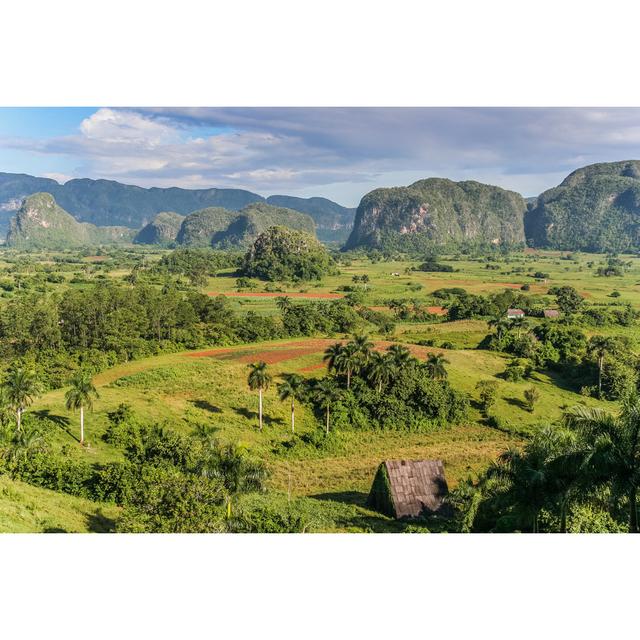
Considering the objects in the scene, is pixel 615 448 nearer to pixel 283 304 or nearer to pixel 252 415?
pixel 252 415

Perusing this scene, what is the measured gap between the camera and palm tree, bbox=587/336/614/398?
20208 millimetres

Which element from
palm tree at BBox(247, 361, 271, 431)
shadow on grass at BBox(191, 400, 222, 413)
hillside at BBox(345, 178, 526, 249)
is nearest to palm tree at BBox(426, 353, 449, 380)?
palm tree at BBox(247, 361, 271, 431)

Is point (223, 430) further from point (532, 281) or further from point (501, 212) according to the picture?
point (501, 212)

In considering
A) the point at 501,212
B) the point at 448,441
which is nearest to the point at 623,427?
the point at 448,441

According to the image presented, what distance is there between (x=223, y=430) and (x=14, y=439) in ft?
19.2

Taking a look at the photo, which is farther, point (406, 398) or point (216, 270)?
point (216, 270)

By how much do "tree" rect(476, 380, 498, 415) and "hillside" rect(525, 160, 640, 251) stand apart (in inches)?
2772

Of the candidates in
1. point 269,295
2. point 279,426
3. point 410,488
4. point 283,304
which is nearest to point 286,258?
point 269,295

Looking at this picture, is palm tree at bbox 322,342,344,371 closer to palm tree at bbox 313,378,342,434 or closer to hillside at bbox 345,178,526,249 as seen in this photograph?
palm tree at bbox 313,378,342,434

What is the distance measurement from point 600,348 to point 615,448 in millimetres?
13657

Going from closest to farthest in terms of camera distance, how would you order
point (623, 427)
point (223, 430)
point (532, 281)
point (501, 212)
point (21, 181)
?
point (623, 427), point (223, 430), point (532, 281), point (501, 212), point (21, 181)

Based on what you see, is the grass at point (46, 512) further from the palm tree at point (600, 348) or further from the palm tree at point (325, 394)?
the palm tree at point (600, 348)

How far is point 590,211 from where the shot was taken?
346 ft

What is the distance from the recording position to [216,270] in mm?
69875
